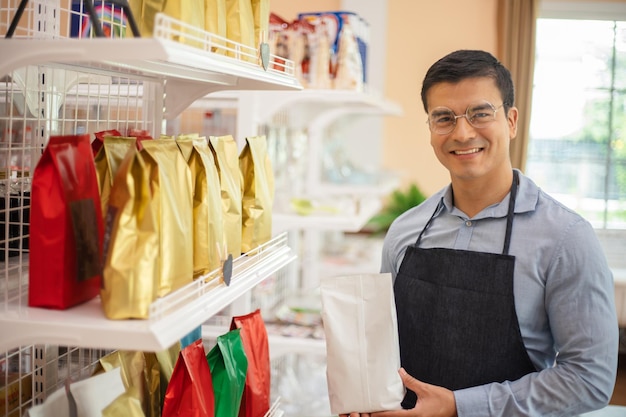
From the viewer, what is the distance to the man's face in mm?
1967

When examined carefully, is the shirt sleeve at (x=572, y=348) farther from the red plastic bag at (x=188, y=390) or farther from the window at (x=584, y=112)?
Answer: the window at (x=584, y=112)

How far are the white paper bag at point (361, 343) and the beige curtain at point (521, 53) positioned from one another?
5084 millimetres

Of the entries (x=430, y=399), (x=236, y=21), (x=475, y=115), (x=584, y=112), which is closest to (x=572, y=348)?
(x=430, y=399)

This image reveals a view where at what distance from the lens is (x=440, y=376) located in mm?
2025

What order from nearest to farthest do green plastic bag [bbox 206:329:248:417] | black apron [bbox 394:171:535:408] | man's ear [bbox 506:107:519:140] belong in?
green plastic bag [bbox 206:329:248:417] → black apron [bbox 394:171:535:408] → man's ear [bbox 506:107:519:140]

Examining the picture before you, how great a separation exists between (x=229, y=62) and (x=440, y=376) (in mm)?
1066

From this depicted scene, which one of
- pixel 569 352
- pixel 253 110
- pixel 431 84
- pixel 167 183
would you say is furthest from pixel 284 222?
pixel 167 183

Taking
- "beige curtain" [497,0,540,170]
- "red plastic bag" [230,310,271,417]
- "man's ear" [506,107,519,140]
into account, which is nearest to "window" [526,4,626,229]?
"beige curtain" [497,0,540,170]

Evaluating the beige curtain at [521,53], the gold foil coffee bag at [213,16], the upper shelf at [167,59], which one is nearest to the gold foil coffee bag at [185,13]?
the upper shelf at [167,59]

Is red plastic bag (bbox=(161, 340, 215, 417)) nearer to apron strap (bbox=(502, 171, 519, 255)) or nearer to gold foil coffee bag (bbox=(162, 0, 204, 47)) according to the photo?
gold foil coffee bag (bbox=(162, 0, 204, 47))

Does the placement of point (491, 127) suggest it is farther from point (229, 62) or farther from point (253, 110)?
point (253, 110)

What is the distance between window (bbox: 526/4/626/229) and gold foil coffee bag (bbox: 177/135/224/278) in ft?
19.3

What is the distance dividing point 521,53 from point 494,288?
5.13 m

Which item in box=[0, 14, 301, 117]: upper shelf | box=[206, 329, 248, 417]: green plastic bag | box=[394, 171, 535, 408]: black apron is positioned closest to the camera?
box=[0, 14, 301, 117]: upper shelf
